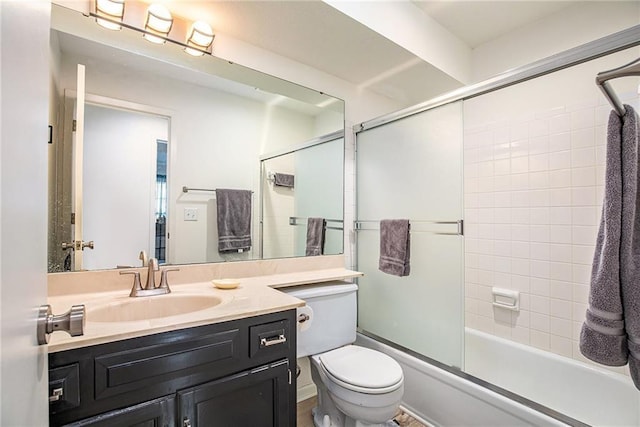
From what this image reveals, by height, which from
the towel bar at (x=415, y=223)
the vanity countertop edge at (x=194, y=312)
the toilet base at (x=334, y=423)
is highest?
the towel bar at (x=415, y=223)

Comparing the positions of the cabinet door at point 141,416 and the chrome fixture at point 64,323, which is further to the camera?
the cabinet door at point 141,416

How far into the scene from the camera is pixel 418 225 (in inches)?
75.3

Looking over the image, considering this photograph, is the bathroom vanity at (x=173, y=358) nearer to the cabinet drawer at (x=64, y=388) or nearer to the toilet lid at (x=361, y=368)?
the cabinet drawer at (x=64, y=388)

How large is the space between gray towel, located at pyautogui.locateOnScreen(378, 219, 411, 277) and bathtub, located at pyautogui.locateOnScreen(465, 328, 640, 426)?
0.81m

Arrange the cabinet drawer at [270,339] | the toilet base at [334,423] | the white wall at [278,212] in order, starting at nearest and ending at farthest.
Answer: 1. the cabinet drawer at [270,339]
2. the toilet base at [334,423]
3. the white wall at [278,212]

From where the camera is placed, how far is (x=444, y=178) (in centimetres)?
179

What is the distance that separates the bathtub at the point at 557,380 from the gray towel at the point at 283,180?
5.46 ft

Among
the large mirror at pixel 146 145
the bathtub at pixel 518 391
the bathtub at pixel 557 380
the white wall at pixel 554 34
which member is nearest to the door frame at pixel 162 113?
the large mirror at pixel 146 145

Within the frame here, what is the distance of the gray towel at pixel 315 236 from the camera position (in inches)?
79.7

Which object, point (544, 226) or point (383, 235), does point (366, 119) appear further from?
point (544, 226)

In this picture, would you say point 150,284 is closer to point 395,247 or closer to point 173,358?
point 173,358

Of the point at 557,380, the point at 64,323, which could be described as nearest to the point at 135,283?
the point at 64,323

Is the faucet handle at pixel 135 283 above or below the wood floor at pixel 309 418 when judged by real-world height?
above

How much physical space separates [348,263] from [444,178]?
887 mm
